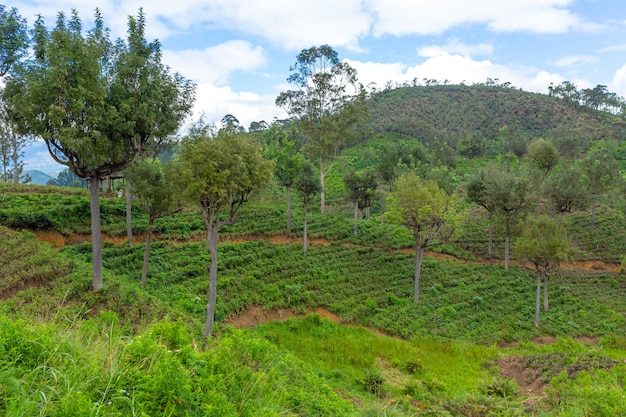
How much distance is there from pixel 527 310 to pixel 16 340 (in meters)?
22.6

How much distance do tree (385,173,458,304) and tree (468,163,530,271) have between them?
5.54 m

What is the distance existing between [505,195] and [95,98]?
78.0 ft

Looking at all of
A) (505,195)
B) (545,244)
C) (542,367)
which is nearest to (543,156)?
(505,195)

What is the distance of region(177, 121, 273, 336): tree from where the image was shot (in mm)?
11125

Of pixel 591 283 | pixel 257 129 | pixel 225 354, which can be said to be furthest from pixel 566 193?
pixel 257 129

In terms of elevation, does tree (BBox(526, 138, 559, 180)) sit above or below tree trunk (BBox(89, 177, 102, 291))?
above

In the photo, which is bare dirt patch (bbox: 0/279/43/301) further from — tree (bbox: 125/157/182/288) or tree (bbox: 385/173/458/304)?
tree (bbox: 385/173/458/304)

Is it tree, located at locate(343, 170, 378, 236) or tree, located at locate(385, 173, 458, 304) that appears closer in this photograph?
tree, located at locate(385, 173, 458, 304)

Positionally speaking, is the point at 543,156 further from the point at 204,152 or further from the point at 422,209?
the point at 204,152

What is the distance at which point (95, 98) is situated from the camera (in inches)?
380

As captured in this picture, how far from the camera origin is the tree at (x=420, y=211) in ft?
64.0

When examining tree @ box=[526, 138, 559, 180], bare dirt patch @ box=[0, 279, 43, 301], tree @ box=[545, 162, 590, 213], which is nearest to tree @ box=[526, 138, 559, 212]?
tree @ box=[526, 138, 559, 180]

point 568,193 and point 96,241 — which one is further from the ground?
point 568,193

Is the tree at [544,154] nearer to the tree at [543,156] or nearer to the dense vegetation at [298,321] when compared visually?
the tree at [543,156]
